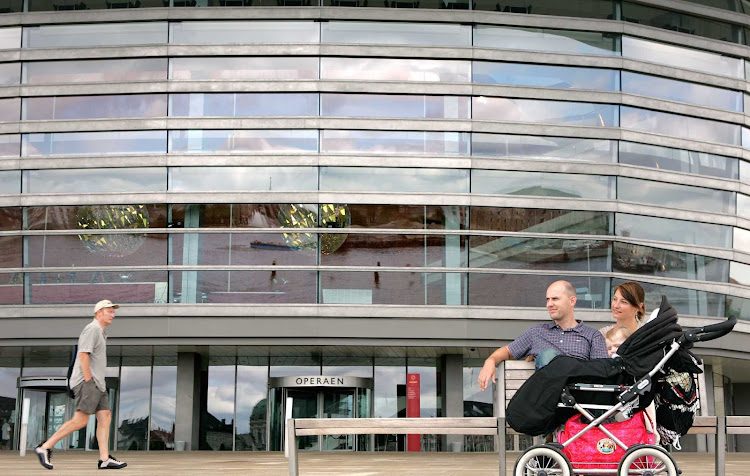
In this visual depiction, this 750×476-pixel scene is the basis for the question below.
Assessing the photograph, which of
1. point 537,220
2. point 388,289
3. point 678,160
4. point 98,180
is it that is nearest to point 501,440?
point 388,289

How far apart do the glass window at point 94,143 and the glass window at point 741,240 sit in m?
16.6

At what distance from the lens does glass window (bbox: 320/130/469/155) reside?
86.5ft

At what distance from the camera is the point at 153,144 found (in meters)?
26.6

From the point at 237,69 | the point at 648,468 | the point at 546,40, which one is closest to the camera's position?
the point at 648,468

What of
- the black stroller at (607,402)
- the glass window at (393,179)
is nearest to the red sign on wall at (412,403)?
the glass window at (393,179)

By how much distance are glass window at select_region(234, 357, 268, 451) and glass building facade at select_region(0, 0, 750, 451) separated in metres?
0.18

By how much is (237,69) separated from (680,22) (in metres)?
13.0

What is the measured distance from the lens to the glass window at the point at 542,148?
87.5 ft

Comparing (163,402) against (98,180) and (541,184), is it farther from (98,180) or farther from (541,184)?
(541,184)

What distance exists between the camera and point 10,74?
27250 millimetres

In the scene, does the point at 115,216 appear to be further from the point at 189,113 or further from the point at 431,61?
the point at 431,61

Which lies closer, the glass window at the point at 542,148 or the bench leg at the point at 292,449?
the bench leg at the point at 292,449

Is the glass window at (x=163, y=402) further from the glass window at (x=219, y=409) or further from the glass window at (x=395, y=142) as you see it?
the glass window at (x=395, y=142)

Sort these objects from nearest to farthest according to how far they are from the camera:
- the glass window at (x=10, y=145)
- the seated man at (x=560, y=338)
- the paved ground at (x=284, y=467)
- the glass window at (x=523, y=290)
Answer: the seated man at (x=560, y=338) → the paved ground at (x=284, y=467) → the glass window at (x=523, y=290) → the glass window at (x=10, y=145)
